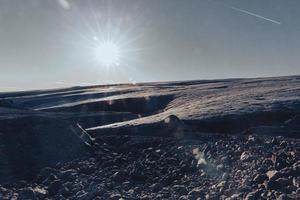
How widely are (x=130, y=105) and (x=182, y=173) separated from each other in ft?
63.7

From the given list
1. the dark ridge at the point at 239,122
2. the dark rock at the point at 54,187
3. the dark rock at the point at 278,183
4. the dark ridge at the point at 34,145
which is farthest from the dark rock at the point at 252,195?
the dark ridge at the point at 239,122

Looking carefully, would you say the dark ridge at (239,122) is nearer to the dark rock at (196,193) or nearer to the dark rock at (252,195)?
the dark rock at (196,193)

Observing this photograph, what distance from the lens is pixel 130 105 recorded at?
3081 cm

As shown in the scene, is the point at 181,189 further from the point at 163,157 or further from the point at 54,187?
the point at 54,187

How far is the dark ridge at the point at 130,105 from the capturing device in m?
29.6

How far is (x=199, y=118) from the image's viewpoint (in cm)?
1898

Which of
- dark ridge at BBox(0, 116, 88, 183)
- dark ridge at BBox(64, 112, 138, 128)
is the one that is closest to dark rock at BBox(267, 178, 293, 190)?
dark ridge at BBox(0, 116, 88, 183)

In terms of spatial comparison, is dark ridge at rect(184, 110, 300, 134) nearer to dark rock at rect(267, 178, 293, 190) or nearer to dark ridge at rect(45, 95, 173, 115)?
dark rock at rect(267, 178, 293, 190)

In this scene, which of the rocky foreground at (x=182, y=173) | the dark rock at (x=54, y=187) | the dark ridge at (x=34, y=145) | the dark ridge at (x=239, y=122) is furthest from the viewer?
the dark ridge at (x=239, y=122)

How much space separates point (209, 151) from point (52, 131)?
22.3ft

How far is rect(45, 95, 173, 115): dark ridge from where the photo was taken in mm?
29617

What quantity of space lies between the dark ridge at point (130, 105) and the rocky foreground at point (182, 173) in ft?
47.7

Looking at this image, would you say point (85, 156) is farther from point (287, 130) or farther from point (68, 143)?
point (287, 130)

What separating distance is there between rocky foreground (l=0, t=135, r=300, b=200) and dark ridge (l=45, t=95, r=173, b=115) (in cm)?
1455
